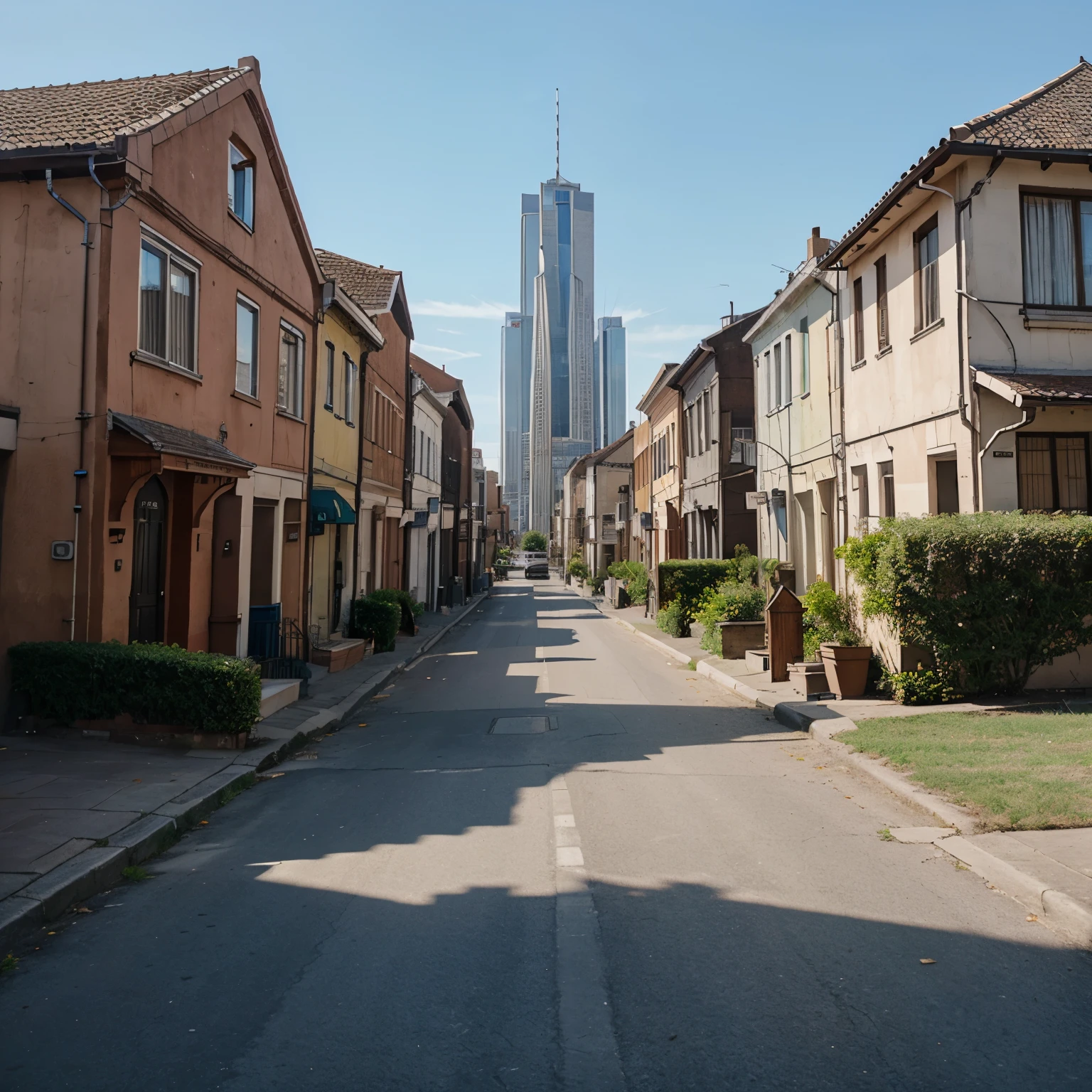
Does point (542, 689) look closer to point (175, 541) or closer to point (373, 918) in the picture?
point (175, 541)

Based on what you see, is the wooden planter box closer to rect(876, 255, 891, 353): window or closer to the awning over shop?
rect(876, 255, 891, 353): window

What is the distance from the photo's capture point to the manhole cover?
11.1 m

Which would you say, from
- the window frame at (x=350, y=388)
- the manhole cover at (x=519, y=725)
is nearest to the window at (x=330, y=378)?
the window frame at (x=350, y=388)

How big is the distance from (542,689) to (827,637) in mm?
4453

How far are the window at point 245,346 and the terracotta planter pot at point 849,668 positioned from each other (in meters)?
9.33

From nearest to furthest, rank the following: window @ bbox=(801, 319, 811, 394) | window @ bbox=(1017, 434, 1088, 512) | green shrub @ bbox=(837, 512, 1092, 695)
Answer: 1. green shrub @ bbox=(837, 512, 1092, 695)
2. window @ bbox=(1017, 434, 1088, 512)
3. window @ bbox=(801, 319, 811, 394)

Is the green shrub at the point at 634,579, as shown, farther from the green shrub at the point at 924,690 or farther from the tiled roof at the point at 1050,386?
the tiled roof at the point at 1050,386

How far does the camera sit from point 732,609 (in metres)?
18.9

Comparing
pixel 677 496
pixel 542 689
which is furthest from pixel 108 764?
pixel 677 496

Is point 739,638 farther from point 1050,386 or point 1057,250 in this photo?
point 1057,250

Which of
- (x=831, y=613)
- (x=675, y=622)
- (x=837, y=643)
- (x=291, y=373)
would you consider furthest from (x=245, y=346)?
(x=675, y=622)

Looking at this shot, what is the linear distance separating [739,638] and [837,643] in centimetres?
525

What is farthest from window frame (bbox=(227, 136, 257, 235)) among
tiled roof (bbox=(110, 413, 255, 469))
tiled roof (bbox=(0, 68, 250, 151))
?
tiled roof (bbox=(110, 413, 255, 469))

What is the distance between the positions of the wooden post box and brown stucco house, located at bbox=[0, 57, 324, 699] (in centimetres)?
798
